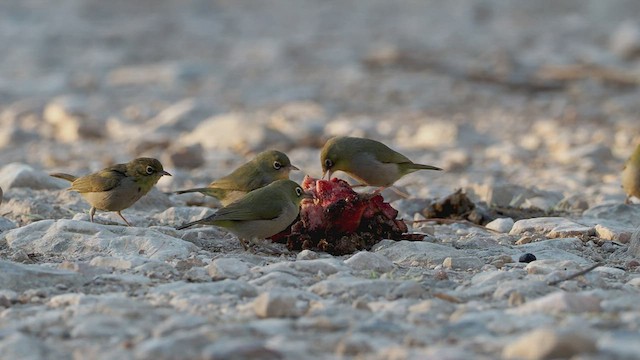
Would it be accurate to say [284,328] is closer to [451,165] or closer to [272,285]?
[272,285]

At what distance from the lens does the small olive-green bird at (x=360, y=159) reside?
307 inches

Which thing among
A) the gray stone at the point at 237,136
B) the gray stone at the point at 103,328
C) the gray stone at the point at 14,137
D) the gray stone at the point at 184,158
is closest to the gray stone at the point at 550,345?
the gray stone at the point at 103,328

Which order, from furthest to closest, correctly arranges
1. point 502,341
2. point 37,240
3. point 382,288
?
point 37,240 → point 382,288 → point 502,341

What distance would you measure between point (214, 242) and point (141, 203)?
72.1 inches

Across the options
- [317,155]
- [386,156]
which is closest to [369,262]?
[386,156]

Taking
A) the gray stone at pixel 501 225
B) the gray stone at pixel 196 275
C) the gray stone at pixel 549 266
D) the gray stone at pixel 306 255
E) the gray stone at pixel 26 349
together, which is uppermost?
the gray stone at pixel 26 349

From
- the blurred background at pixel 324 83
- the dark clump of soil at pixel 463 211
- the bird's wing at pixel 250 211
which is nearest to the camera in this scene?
the bird's wing at pixel 250 211

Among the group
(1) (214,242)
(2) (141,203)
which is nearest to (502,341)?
(1) (214,242)

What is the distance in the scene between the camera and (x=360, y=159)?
25.7 feet

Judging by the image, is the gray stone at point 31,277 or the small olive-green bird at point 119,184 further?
the small olive-green bird at point 119,184

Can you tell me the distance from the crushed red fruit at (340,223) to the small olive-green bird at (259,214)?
177mm

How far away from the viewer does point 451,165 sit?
12.4 m

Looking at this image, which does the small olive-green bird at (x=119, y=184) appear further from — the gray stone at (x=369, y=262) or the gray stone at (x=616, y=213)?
the gray stone at (x=616, y=213)

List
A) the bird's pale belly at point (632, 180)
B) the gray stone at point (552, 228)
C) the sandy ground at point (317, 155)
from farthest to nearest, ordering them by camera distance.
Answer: the bird's pale belly at point (632, 180) < the gray stone at point (552, 228) < the sandy ground at point (317, 155)
